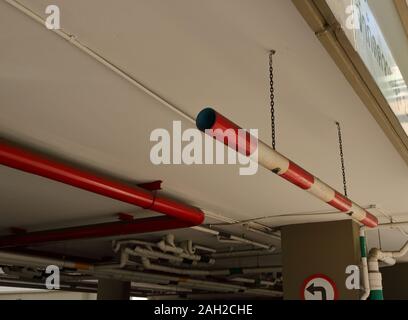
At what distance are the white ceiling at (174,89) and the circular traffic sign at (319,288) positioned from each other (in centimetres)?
147

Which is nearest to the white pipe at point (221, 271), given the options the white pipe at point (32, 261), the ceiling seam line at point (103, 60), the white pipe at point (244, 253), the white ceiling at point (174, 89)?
the white pipe at point (244, 253)

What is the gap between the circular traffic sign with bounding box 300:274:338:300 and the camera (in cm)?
484

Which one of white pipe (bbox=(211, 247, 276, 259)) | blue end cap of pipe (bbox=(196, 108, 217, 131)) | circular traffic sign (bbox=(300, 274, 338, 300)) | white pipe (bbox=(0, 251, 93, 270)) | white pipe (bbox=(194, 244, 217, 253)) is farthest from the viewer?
white pipe (bbox=(211, 247, 276, 259))

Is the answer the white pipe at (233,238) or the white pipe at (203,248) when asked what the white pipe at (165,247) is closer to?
the white pipe at (203,248)

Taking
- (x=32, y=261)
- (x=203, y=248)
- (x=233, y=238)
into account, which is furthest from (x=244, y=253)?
(x=32, y=261)

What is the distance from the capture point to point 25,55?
6.62ft

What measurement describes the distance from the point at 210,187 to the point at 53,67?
2112 mm

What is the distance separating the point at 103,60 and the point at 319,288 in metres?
3.90

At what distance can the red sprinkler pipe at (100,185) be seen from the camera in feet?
8.75

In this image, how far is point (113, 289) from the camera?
8250 millimetres

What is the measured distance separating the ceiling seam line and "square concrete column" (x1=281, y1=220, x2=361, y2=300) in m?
3.13

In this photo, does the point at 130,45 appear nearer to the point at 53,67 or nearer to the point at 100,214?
the point at 53,67

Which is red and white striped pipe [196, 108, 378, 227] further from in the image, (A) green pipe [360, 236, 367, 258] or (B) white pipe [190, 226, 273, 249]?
(B) white pipe [190, 226, 273, 249]

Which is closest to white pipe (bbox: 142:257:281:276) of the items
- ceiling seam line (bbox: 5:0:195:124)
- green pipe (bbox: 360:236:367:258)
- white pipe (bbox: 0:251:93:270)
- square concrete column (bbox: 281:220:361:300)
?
white pipe (bbox: 0:251:93:270)
